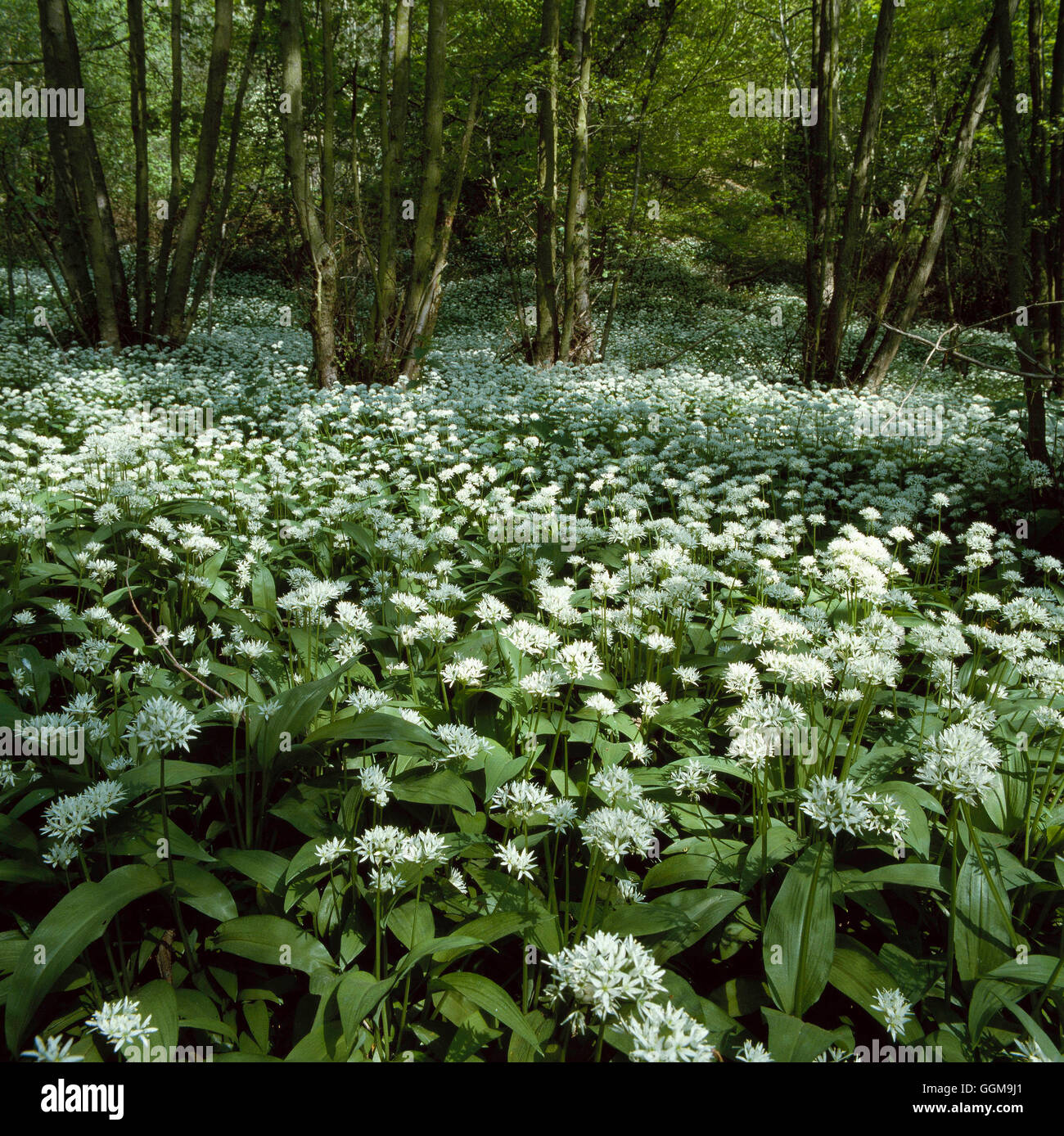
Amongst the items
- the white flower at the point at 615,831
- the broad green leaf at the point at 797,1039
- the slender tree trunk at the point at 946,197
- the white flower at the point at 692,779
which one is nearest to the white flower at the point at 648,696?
the white flower at the point at 692,779

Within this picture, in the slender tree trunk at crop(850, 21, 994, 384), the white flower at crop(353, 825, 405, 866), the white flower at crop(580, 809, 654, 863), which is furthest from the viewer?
the slender tree trunk at crop(850, 21, 994, 384)

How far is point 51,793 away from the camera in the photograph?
6.27 ft

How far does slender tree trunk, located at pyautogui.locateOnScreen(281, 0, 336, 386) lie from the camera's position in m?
7.55

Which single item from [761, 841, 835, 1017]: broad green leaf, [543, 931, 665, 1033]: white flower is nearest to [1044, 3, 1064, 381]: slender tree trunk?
[761, 841, 835, 1017]: broad green leaf

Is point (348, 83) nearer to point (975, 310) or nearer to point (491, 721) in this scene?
point (491, 721)

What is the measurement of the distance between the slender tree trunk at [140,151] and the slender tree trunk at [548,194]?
6399 millimetres

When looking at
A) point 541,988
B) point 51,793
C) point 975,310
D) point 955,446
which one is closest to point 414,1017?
point 541,988

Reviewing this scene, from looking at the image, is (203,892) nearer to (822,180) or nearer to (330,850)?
(330,850)

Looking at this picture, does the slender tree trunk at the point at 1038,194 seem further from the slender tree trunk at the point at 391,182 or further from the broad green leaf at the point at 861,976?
the slender tree trunk at the point at 391,182

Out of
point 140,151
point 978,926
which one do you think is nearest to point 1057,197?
point 978,926

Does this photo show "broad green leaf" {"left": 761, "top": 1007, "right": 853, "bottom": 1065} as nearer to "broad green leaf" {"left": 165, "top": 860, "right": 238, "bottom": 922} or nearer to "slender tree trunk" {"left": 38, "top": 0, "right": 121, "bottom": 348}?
"broad green leaf" {"left": 165, "top": 860, "right": 238, "bottom": 922}

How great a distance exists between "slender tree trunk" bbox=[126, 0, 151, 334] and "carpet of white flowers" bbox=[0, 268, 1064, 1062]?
8087 millimetres

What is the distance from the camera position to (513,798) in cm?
160
